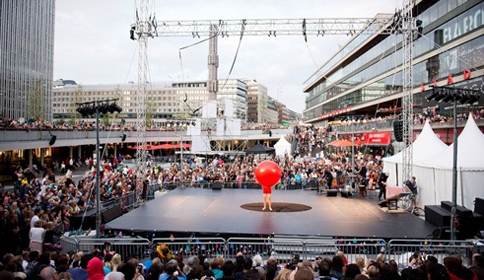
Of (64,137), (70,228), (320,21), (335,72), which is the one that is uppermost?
(335,72)

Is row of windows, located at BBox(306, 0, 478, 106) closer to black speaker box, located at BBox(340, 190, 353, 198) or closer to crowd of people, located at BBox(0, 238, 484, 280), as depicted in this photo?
black speaker box, located at BBox(340, 190, 353, 198)

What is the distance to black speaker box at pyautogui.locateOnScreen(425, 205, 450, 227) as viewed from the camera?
12.8m

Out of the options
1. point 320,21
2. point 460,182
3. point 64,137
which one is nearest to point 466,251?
point 460,182

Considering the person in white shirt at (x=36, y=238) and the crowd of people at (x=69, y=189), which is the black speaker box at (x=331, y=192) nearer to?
the crowd of people at (x=69, y=189)

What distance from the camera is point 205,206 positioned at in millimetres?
17391

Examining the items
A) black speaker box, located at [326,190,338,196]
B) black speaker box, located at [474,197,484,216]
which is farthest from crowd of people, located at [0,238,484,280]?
black speaker box, located at [326,190,338,196]

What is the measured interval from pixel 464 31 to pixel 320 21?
14.5 meters

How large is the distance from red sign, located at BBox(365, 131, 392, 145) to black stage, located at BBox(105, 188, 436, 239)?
48.3ft

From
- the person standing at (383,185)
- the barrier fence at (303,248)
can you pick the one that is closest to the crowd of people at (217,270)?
the barrier fence at (303,248)

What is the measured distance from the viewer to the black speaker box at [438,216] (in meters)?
12.8

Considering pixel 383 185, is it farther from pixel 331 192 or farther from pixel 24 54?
pixel 24 54

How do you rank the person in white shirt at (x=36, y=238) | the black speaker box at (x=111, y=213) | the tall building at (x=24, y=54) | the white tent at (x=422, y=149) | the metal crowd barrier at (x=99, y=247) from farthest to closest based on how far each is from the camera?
the tall building at (x=24, y=54), the white tent at (x=422, y=149), the black speaker box at (x=111, y=213), the metal crowd barrier at (x=99, y=247), the person in white shirt at (x=36, y=238)

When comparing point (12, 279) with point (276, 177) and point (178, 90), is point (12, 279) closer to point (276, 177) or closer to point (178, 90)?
point (276, 177)

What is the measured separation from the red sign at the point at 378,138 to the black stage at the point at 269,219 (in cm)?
1473
